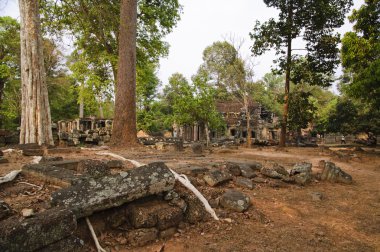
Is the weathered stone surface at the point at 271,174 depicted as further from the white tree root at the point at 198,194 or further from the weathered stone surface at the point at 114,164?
the weathered stone surface at the point at 114,164

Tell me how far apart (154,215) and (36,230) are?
1.34m

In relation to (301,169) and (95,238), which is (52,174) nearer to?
(95,238)

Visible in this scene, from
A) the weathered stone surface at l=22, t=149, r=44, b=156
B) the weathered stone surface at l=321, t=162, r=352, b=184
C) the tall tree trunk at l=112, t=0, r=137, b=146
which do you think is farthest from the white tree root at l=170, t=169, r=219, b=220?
the tall tree trunk at l=112, t=0, r=137, b=146

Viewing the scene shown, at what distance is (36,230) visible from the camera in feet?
6.91

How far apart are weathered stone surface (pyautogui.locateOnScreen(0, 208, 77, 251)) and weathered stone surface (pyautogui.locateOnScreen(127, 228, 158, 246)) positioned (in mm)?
772

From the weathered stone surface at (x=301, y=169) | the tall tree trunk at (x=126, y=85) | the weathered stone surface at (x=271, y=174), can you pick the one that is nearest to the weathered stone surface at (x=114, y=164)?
the weathered stone surface at (x=271, y=174)

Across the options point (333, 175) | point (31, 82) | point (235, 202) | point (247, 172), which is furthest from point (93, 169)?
point (31, 82)

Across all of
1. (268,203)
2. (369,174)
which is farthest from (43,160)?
(369,174)

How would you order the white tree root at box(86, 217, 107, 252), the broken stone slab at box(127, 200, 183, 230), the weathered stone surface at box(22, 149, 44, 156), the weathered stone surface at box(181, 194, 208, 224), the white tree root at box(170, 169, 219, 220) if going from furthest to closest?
the weathered stone surface at box(22, 149, 44, 156) < the white tree root at box(170, 169, 219, 220) < the weathered stone surface at box(181, 194, 208, 224) < the broken stone slab at box(127, 200, 183, 230) < the white tree root at box(86, 217, 107, 252)

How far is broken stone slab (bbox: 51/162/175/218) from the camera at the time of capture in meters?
Result: 2.68

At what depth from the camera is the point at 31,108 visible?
26.9 ft

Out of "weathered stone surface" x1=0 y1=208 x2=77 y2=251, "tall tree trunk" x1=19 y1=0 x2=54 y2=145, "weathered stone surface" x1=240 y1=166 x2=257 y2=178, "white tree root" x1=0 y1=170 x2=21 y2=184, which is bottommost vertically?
"weathered stone surface" x1=240 y1=166 x2=257 y2=178

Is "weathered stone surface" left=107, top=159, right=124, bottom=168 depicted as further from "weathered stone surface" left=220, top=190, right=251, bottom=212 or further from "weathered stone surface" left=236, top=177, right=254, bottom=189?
"weathered stone surface" left=236, top=177, right=254, bottom=189

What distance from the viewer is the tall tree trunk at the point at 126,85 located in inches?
366
